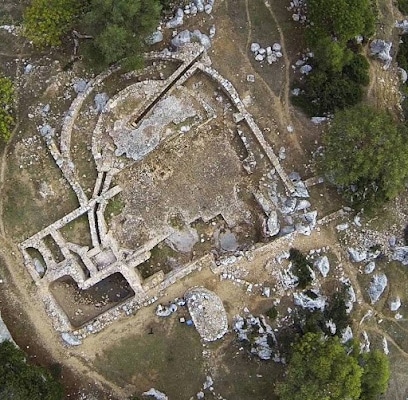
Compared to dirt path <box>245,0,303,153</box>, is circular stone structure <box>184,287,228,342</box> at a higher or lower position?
lower

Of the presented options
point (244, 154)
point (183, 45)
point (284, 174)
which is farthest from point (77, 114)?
point (284, 174)

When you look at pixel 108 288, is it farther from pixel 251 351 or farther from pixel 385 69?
pixel 385 69

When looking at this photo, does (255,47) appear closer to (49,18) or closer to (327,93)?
(327,93)

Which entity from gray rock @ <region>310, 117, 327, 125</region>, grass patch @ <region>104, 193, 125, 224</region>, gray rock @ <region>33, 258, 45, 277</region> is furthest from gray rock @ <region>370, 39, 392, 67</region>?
gray rock @ <region>33, 258, 45, 277</region>

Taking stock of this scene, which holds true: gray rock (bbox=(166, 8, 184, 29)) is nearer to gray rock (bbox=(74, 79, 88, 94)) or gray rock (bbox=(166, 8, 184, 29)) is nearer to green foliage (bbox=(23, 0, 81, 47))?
green foliage (bbox=(23, 0, 81, 47))

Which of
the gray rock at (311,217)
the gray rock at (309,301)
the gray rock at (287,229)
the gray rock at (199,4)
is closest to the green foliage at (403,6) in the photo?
the gray rock at (199,4)

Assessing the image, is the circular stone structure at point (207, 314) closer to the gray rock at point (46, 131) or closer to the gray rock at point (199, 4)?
the gray rock at point (46, 131)
